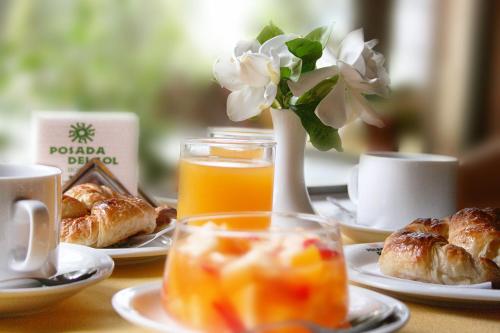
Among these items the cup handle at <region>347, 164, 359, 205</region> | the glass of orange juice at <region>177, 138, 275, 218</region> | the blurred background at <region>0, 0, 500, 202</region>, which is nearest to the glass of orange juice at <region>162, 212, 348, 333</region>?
the glass of orange juice at <region>177, 138, 275, 218</region>

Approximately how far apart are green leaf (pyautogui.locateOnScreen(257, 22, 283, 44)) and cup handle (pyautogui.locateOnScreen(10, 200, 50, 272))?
1.64 ft

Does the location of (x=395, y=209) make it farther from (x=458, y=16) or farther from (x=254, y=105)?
(x=458, y=16)

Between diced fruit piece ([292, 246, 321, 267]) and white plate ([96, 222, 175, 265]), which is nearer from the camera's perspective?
diced fruit piece ([292, 246, 321, 267])

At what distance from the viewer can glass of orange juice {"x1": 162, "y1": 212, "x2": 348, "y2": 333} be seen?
0.47 metres

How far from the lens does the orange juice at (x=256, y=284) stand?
0.47 meters

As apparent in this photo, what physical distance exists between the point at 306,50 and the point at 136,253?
34cm

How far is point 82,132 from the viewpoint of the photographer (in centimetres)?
104

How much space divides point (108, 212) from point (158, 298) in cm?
28

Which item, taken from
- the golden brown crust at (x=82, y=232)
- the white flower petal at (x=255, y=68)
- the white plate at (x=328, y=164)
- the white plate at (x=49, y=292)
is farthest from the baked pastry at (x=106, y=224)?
the white plate at (x=328, y=164)

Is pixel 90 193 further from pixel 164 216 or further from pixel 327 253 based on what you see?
pixel 327 253

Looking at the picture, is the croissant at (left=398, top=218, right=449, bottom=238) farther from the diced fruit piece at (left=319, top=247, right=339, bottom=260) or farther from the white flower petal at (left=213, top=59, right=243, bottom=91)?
the diced fruit piece at (left=319, top=247, right=339, bottom=260)

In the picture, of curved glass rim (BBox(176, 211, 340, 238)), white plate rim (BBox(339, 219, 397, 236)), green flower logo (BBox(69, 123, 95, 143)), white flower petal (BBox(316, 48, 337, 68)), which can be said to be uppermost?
white flower petal (BBox(316, 48, 337, 68))

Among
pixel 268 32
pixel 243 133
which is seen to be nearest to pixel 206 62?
pixel 243 133

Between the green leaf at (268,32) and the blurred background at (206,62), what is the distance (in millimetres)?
1358
